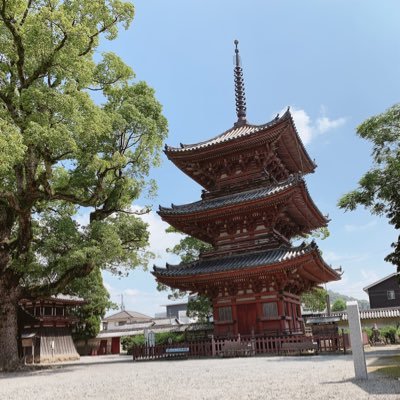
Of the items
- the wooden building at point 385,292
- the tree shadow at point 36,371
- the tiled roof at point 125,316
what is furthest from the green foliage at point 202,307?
the tiled roof at point 125,316

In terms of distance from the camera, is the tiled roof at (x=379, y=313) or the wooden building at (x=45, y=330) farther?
the tiled roof at (x=379, y=313)

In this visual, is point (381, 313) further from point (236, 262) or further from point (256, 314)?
point (236, 262)

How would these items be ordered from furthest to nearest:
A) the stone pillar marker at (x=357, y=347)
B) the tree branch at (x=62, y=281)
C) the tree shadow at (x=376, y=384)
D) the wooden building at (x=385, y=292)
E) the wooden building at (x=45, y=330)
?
the wooden building at (x=385, y=292)
the wooden building at (x=45, y=330)
the tree branch at (x=62, y=281)
the stone pillar marker at (x=357, y=347)
the tree shadow at (x=376, y=384)

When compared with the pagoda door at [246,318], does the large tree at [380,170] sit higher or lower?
higher

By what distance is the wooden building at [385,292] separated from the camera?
4566 cm

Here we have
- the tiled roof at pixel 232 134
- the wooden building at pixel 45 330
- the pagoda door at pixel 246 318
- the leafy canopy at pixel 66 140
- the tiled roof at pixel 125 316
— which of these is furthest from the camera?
the tiled roof at pixel 125 316

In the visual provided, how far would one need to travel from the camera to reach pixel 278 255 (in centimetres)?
1930

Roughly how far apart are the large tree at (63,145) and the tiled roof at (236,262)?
105 inches

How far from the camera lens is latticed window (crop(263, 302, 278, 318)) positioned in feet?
63.9

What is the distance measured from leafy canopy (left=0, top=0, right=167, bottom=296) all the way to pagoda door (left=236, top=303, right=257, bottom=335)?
6.40 meters

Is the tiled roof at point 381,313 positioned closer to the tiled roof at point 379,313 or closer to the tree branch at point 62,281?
the tiled roof at point 379,313

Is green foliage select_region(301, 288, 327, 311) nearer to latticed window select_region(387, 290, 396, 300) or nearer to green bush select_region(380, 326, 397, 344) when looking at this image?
green bush select_region(380, 326, 397, 344)

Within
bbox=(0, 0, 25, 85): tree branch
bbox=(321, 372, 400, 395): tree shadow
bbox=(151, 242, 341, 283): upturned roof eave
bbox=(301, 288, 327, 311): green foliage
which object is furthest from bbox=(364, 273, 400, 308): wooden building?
bbox=(0, 0, 25, 85): tree branch

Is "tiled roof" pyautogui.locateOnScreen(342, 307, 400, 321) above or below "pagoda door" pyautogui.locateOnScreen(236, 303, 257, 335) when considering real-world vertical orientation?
below
